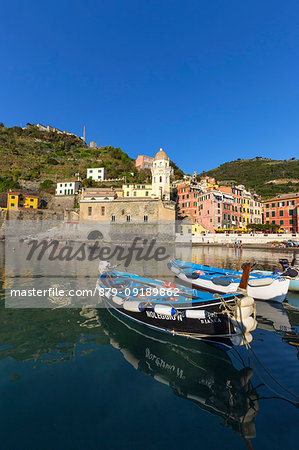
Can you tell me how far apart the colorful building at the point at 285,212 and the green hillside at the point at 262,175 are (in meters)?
35.6

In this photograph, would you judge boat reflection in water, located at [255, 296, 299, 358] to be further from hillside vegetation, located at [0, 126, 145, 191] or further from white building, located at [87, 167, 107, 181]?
white building, located at [87, 167, 107, 181]

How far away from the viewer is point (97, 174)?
7888 centimetres

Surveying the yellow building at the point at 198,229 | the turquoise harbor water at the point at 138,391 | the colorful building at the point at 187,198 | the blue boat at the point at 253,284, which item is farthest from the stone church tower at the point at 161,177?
the turquoise harbor water at the point at 138,391

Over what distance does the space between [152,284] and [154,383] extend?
560 cm

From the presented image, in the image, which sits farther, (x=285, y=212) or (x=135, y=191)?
(x=135, y=191)

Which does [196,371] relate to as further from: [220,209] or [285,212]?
[285,212]

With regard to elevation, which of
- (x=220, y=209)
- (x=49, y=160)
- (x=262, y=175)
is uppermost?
(x=262, y=175)

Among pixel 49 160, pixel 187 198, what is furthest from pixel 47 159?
pixel 187 198

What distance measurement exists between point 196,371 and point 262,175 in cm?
14234

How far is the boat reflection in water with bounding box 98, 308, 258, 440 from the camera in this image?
16.2 ft

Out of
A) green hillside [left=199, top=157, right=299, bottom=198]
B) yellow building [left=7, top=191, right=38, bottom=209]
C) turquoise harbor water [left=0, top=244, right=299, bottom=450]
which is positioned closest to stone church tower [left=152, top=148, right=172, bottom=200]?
yellow building [left=7, top=191, right=38, bottom=209]

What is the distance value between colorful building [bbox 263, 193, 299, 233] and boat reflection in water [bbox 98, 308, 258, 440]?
56.0 meters

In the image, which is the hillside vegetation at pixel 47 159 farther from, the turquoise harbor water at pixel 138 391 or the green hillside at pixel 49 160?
the turquoise harbor water at pixel 138 391

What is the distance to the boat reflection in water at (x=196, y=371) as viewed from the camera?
16.2 feet
